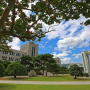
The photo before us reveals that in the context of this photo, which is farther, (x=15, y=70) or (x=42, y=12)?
(x=15, y=70)

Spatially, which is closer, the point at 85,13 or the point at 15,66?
the point at 85,13

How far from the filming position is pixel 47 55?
103ft

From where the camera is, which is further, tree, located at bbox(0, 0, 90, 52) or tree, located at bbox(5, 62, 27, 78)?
tree, located at bbox(5, 62, 27, 78)

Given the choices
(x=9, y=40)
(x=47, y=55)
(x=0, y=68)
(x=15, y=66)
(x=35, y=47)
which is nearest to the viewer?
(x=9, y=40)

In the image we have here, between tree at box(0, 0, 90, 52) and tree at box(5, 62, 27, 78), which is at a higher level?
tree at box(0, 0, 90, 52)

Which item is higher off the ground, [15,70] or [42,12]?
[42,12]

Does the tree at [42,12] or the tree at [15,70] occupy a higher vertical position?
the tree at [42,12]

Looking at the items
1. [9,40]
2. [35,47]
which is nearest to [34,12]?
[9,40]

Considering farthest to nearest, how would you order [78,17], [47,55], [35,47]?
[35,47]
[47,55]
[78,17]

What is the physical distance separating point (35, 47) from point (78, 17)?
62.1m

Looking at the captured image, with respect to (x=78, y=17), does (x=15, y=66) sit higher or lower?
lower

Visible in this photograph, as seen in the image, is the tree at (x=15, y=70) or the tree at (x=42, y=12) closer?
the tree at (x=42, y=12)

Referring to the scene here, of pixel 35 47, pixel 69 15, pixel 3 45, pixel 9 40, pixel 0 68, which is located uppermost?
pixel 35 47

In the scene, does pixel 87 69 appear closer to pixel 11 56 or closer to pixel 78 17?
pixel 78 17
